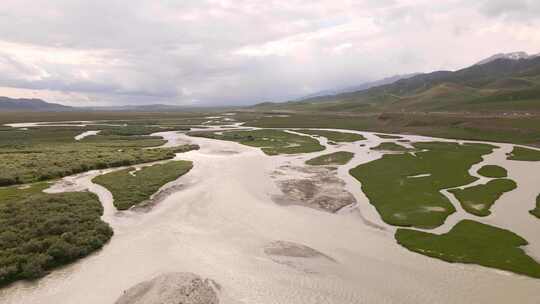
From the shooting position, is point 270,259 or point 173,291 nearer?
point 173,291

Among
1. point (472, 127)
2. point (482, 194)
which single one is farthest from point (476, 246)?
point (472, 127)

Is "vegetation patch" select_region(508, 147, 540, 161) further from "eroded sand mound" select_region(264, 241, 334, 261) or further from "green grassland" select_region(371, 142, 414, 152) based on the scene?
"eroded sand mound" select_region(264, 241, 334, 261)

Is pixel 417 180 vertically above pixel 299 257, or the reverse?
pixel 417 180

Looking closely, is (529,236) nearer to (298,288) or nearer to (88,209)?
(298,288)

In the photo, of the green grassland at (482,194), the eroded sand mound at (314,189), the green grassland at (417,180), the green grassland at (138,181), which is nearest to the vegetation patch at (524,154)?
the green grassland at (417,180)

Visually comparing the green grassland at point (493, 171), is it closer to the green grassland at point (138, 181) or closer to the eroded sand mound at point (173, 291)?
the eroded sand mound at point (173, 291)

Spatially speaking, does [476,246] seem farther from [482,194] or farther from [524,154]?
[524,154]

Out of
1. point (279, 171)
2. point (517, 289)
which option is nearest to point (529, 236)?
point (517, 289)

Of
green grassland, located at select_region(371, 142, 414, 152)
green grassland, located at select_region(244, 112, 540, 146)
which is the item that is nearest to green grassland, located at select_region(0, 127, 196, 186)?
green grassland, located at select_region(371, 142, 414, 152)
